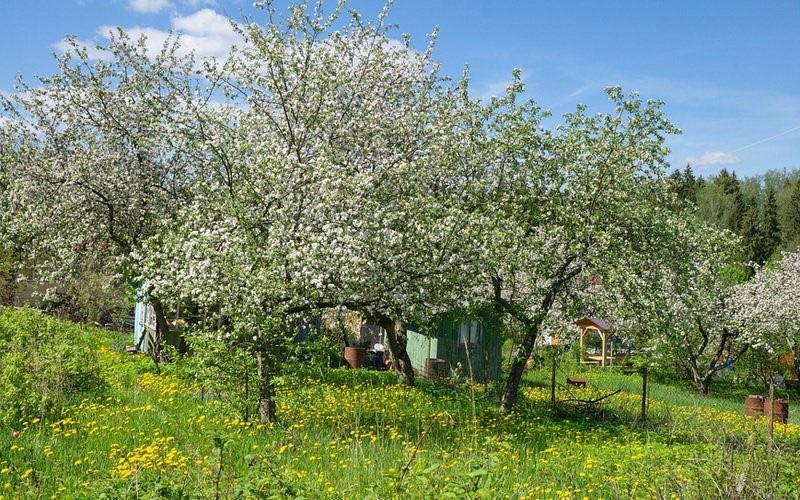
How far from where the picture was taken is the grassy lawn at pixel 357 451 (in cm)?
537

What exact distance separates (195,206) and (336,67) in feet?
11.1

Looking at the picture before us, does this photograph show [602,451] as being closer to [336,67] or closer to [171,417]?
[171,417]

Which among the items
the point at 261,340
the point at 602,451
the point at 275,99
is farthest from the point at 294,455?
the point at 275,99

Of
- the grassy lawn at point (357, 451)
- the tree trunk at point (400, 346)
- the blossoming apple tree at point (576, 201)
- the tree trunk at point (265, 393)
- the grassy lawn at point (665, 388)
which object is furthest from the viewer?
the grassy lawn at point (665, 388)

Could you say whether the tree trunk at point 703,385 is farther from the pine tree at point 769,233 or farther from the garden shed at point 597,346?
the pine tree at point 769,233

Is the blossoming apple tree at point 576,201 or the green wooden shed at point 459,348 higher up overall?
the blossoming apple tree at point 576,201

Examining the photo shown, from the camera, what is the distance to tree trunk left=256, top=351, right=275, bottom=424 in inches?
410

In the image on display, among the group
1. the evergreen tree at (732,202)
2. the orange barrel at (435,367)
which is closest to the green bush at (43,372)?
the orange barrel at (435,367)

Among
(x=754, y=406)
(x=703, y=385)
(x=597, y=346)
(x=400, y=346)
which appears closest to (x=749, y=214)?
(x=597, y=346)

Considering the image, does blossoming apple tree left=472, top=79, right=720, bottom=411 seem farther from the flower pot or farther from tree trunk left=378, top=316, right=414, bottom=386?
the flower pot

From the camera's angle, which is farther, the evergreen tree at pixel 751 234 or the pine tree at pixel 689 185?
the pine tree at pixel 689 185

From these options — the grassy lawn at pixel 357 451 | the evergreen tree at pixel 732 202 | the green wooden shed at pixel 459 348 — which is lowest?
the grassy lawn at pixel 357 451

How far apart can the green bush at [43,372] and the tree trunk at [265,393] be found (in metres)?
2.52

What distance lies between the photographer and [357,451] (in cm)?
841
